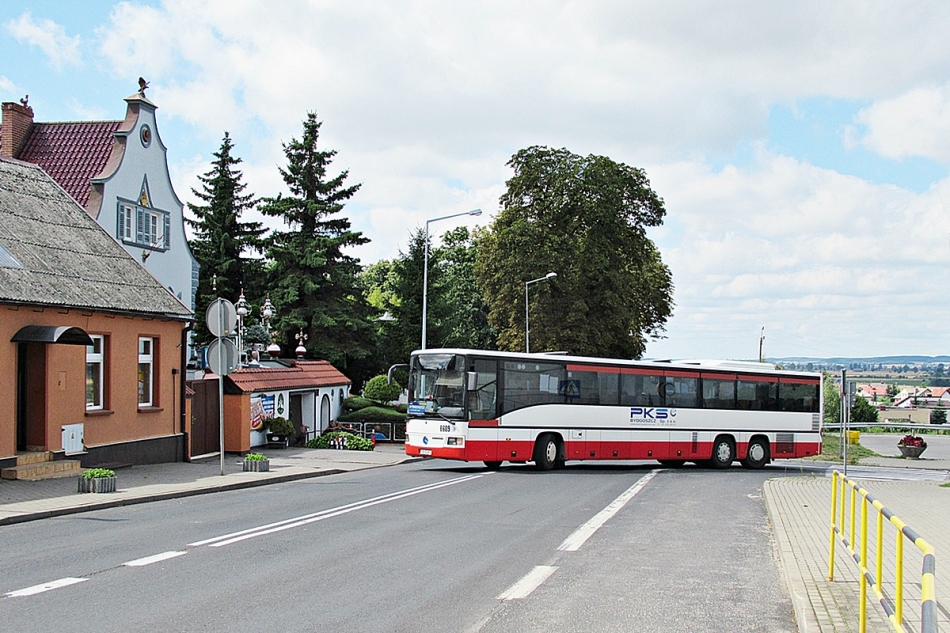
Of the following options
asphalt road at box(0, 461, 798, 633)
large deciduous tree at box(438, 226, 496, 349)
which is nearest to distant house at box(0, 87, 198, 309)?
asphalt road at box(0, 461, 798, 633)

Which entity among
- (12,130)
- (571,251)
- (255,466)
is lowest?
(255,466)

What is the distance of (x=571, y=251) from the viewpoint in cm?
5009

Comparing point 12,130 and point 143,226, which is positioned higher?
point 12,130

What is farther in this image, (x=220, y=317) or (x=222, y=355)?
(x=222, y=355)

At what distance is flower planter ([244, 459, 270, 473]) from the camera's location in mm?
21062

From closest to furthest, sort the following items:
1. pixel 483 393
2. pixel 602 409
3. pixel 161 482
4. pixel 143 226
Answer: pixel 161 482
pixel 483 393
pixel 602 409
pixel 143 226

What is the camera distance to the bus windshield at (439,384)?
952 inches

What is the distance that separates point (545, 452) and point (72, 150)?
780 inches

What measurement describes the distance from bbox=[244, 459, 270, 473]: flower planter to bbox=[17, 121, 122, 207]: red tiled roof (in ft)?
46.1

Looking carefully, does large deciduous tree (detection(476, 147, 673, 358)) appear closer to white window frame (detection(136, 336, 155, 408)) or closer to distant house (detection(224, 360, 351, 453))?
distant house (detection(224, 360, 351, 453))

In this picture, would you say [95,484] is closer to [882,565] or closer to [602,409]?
[882,565]

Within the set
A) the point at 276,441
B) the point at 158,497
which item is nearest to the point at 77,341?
the point at 158,497

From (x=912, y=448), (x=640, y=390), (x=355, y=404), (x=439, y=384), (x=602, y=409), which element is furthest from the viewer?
(x=355, y=404)

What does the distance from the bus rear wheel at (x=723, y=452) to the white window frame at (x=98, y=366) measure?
57.7ft
